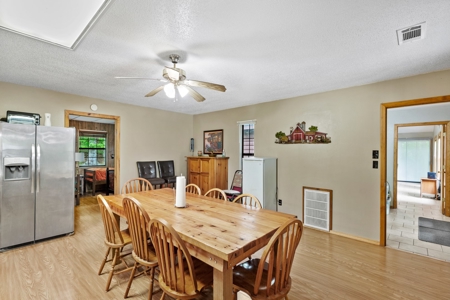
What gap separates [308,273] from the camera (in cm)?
243

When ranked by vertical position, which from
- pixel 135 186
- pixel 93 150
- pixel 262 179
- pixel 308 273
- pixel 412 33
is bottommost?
pixel 308 273

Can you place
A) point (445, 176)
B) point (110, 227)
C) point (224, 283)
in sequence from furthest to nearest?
point (445, 176) < point (110, 227) < point (224, 283)

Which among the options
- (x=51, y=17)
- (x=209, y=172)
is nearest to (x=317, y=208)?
(x=209, y=172)

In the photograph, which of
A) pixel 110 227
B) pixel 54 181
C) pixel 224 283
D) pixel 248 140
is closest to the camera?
pixel 224 283

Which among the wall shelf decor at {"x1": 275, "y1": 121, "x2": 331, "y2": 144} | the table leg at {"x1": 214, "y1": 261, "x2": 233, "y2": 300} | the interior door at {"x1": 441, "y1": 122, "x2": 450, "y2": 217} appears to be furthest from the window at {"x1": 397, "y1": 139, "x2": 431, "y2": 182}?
the table leg at {"x1": 214, "y1": 261, "x2": 233, "y2": 300}

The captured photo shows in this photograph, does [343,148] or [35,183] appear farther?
[343,148]

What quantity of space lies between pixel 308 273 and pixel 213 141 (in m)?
3.86

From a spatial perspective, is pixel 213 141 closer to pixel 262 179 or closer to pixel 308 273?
pixel 262 179

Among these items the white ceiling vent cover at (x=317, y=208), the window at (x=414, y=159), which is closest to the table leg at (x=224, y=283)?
the white ceiling vent cover at (x=317, y=208)

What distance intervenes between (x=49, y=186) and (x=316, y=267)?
393 cm

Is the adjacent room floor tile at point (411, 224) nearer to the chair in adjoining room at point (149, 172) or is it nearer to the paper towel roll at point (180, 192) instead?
the paper towel roll at point (180, 192)

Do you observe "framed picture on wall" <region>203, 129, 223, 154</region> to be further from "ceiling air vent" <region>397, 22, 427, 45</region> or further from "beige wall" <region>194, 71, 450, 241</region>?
"ceiling air vent" <region>397, 22, 427, 45</region>

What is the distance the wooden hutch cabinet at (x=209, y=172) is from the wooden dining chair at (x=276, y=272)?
3.47 m

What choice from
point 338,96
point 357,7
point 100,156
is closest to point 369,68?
point 338,96
